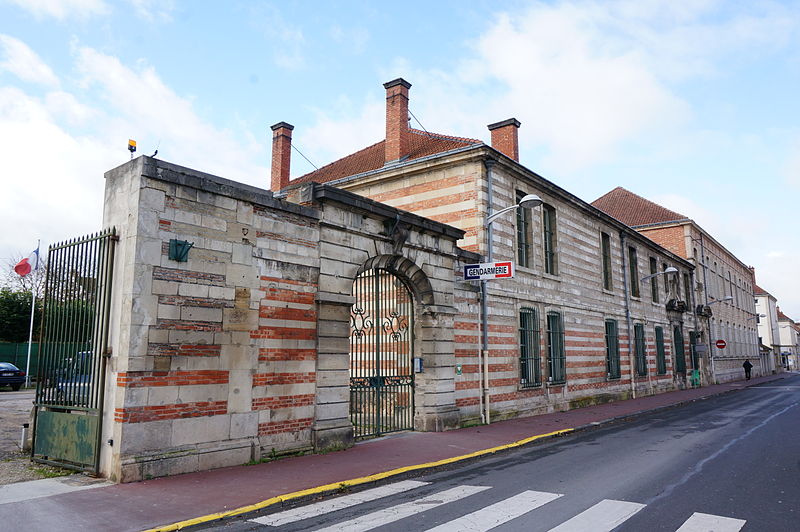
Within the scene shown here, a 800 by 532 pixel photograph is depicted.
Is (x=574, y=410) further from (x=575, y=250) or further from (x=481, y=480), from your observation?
(x=481, y=480)

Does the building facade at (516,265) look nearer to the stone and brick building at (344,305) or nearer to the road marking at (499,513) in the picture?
the stone and brick building at (344,305)

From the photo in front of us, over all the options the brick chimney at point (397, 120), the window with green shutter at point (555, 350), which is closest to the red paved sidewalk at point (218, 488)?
the window with green shutter at point (555, 350)

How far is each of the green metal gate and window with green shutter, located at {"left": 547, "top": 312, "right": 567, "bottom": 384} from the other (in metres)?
12.2

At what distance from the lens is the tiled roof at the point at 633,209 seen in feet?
109

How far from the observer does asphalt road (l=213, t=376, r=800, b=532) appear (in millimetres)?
5176

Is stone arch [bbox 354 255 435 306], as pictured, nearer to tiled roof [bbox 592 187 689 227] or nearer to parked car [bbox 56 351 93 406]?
parked car [bbox 56 351 93 406]

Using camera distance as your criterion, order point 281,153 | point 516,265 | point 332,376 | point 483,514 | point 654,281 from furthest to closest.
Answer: point 654,281 → point 281,153 → point 516,265 → point 332,376 → point 483,514

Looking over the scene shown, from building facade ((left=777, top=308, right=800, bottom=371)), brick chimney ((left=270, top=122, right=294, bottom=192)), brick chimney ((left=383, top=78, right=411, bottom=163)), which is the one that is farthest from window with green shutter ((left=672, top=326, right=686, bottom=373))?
building facade ((left=777, top=308, right=800, bottom=371))

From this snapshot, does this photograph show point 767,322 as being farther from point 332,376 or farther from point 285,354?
point 285,354

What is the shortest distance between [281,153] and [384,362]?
11.1m

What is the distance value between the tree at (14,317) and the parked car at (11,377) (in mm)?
8457

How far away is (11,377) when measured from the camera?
69.5 ft

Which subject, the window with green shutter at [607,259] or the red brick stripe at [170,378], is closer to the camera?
the red brick stripe at [170,378]

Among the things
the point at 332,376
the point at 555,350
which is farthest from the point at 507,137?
the point at 332,376
